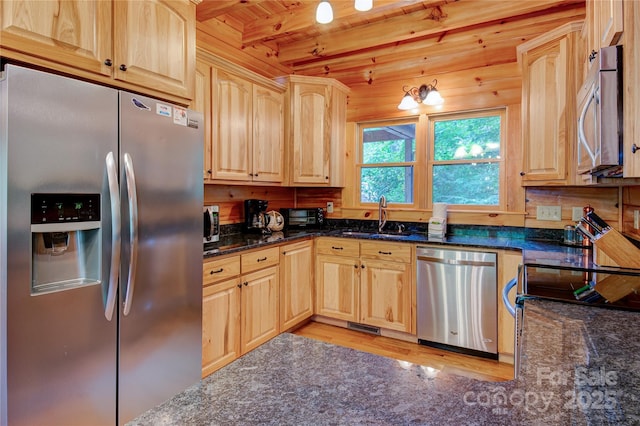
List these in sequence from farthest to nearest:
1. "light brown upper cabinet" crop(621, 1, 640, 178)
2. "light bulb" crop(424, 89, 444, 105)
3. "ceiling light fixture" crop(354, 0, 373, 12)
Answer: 1. "light bulb" crop(424, 89, 444, 105)
2. "ceiling light fixture" crop(354, 0, 373, 12)
3. "light brown upper cabinet" crop(621, 1, 640, 178)

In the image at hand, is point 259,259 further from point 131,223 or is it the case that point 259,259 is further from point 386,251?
point 131,223

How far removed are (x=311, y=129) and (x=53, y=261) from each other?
8.38 ft

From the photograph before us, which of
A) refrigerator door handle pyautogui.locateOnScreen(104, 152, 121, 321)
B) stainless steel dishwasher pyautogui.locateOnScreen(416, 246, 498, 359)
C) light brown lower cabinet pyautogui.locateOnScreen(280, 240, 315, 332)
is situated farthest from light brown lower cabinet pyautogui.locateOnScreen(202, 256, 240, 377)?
stainless steel dishwasher pyautogui.locateOnScreen(416, 246, 498, 359)

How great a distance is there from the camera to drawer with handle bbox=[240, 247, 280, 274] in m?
2.59

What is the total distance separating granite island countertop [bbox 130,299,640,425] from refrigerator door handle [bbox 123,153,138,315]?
0.99 meters

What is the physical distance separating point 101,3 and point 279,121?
6.18ft

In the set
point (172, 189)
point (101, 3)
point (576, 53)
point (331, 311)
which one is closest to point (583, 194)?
point (576, 53)

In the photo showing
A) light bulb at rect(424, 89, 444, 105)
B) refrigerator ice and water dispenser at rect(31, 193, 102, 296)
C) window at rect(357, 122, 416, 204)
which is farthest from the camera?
window at rect(357, 122, 416, 204)

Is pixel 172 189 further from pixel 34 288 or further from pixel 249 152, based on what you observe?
pixel 249 152

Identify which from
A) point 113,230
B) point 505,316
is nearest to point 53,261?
point 113,230

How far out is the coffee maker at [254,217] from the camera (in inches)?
128

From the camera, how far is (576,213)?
2879 millimetres

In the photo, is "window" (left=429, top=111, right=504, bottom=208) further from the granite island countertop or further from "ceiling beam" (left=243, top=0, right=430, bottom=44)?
the granite island countertop

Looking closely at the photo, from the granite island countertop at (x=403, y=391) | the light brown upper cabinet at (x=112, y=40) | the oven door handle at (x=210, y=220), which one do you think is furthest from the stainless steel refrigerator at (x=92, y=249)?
the granite island countertop at (x=403, y=391)
